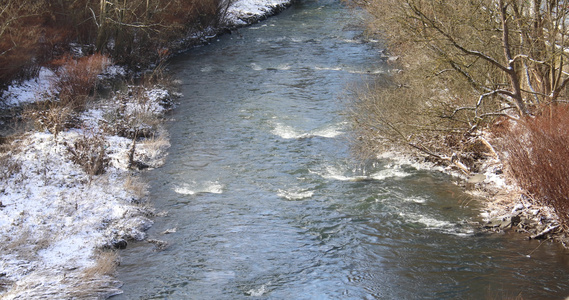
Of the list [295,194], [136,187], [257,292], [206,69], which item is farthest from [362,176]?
[206,69]

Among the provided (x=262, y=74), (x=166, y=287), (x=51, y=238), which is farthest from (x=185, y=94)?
(x=166, y=287)

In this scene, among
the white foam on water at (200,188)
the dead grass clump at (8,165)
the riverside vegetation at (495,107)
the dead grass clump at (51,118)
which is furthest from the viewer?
the dead grass clump at (51,118)

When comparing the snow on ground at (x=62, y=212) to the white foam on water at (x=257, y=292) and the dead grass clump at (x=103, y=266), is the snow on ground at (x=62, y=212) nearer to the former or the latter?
the dead grass clump at (x=103, y=266)

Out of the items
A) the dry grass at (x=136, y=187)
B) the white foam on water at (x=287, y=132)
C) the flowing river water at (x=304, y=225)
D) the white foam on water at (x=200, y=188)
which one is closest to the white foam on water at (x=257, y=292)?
the flowing river water at (x=304, y=225)

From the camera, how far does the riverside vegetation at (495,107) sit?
34.9 ft

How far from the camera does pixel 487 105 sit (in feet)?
49.2

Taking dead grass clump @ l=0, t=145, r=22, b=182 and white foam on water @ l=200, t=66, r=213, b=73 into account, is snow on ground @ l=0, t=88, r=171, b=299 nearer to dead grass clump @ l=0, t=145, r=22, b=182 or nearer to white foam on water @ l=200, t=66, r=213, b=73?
dead grass clump @ l=0, t=145, r=22, b=182

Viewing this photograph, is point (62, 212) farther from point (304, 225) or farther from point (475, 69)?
point (475, 69)

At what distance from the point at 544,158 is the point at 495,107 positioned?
520cm

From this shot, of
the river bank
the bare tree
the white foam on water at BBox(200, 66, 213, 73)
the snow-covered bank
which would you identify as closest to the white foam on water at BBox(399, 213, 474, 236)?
the snow-covered bank

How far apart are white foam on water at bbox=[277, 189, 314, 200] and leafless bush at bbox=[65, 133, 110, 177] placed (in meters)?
5.04

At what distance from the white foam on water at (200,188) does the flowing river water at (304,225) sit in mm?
29

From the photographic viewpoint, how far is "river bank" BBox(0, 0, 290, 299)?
10.0 m

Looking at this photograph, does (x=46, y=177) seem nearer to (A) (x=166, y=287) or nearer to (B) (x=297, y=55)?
(A) (x=166, y=287)
